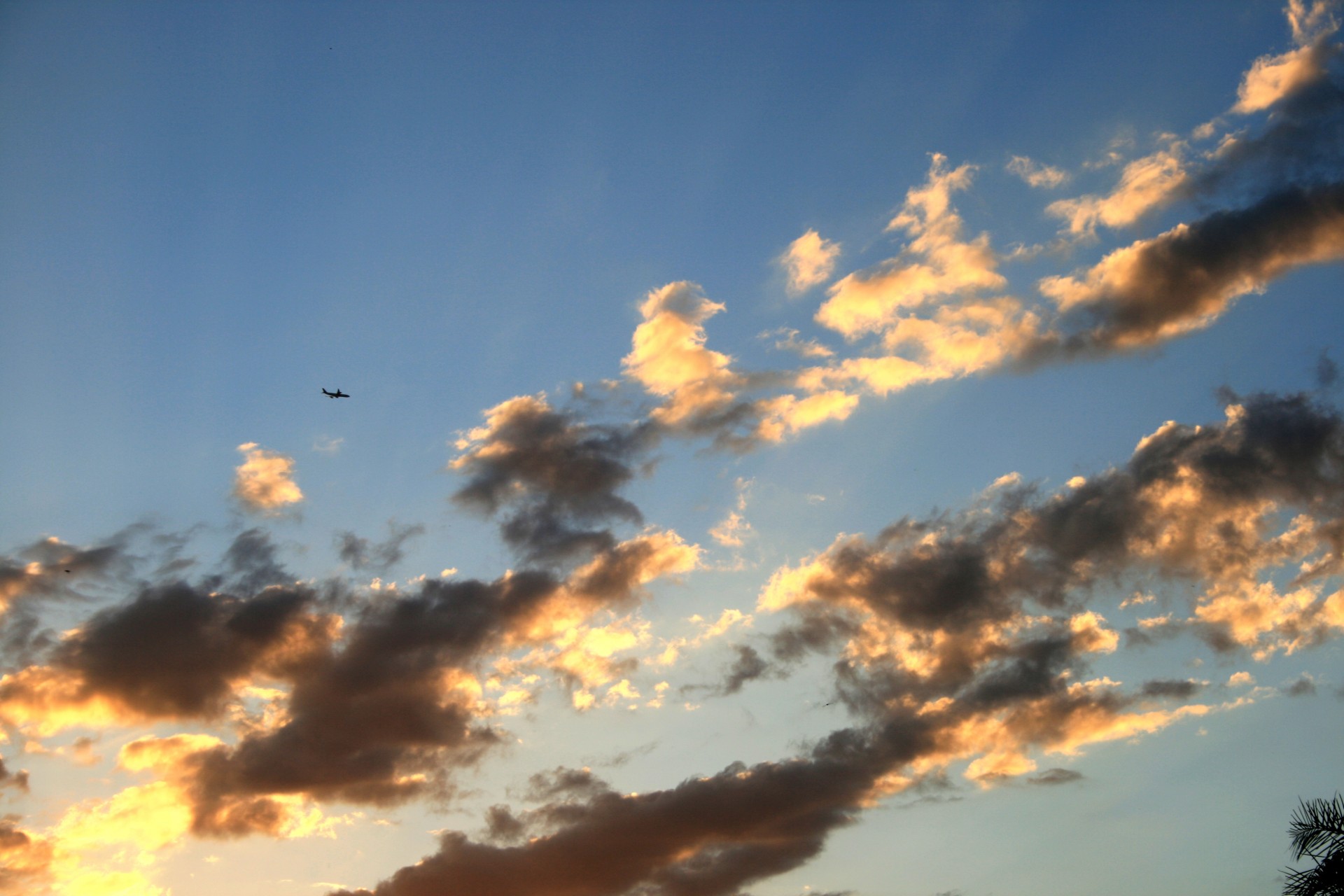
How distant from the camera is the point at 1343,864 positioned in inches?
1973

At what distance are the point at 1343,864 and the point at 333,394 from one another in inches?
5706

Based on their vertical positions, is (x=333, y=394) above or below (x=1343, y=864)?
above

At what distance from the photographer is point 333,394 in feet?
525

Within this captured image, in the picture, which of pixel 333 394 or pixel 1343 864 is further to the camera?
pixel 333 394
